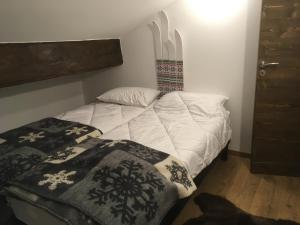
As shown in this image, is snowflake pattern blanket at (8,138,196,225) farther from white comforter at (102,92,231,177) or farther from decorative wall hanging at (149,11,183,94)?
decorative wall hanging at (149,11,183,94)

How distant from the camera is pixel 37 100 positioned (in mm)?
3057

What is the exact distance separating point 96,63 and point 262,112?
1.90 metres

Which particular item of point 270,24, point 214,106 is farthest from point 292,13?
point 214,106

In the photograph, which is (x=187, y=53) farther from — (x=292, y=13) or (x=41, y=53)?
(x=41, y=53)

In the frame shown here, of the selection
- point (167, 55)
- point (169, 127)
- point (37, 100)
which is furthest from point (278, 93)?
point (37, 100)

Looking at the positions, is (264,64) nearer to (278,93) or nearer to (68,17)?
(278,93)

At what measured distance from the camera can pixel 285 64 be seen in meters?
1.96

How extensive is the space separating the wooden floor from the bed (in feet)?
1.01

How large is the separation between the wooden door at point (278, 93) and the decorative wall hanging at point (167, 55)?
905 mm

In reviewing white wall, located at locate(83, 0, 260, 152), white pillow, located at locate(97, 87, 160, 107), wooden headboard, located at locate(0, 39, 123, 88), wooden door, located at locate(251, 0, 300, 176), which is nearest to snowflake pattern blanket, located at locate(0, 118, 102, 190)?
wooden headboard, located at locate(0, 39, 123, 88)

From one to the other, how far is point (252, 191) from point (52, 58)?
7.38 ft

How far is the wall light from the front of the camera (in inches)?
88.0

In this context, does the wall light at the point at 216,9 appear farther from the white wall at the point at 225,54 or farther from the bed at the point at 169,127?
the bed at the point at 169,127

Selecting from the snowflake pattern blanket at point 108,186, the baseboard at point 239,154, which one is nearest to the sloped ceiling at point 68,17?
the snowflake pattern blanket at point 108,186
